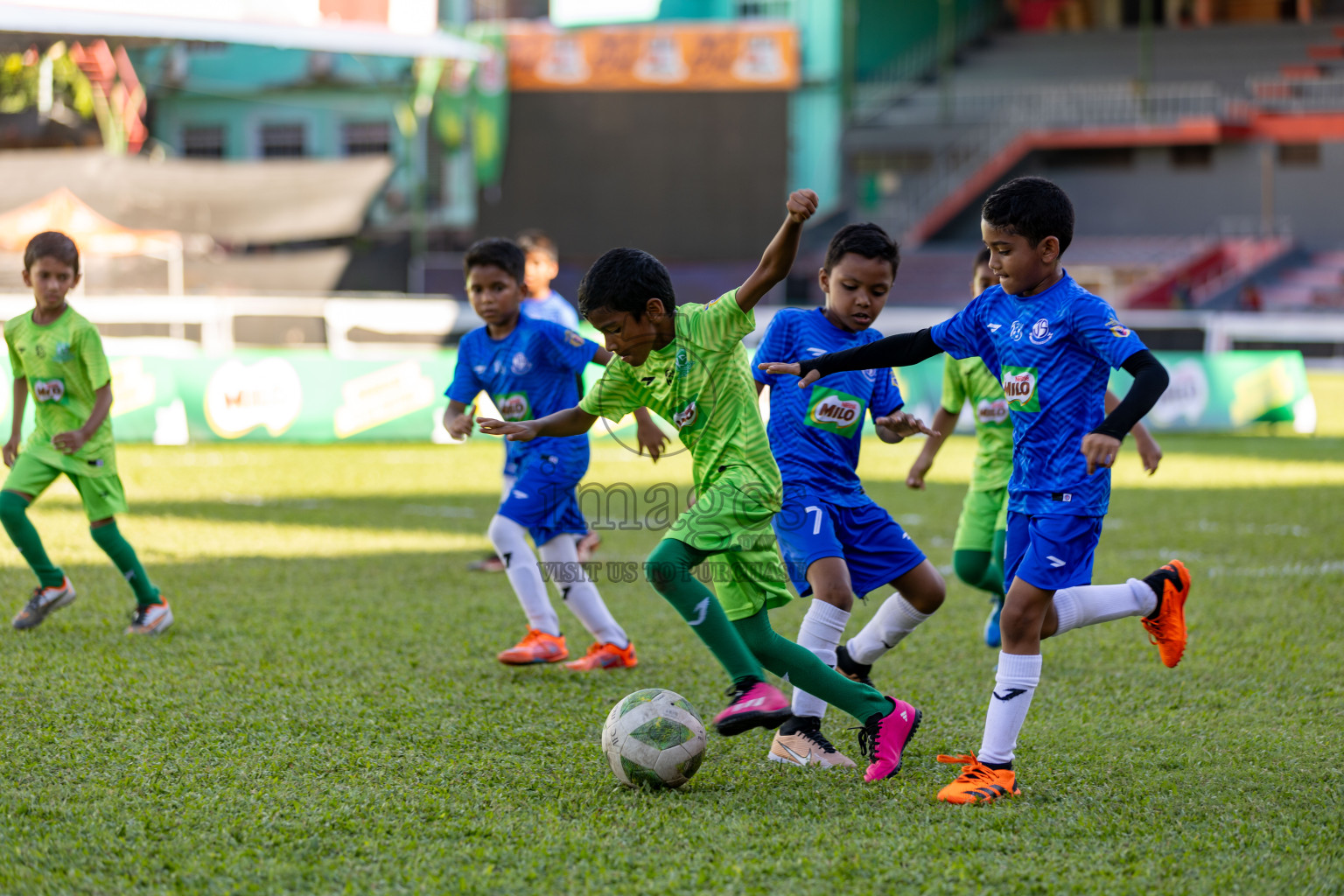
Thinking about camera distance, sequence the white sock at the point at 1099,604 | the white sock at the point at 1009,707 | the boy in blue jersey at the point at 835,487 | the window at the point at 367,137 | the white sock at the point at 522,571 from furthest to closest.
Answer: the window at the point at 367,137 < the white sock at the point at 522,571 < the boy in blue jersey at the point at 835,487 < the white sock at the point at 1099,604 < the white sock at the point at 1009,707

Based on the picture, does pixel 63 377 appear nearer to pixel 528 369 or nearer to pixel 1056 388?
pixel 528 369

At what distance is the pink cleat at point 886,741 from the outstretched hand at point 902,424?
99 cm

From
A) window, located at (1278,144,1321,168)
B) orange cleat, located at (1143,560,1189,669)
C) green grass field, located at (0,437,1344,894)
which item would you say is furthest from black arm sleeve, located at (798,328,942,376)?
window, located at (1278,144,1321,168)

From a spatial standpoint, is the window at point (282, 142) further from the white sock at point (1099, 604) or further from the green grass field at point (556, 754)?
the white sock at point (1099, 604)

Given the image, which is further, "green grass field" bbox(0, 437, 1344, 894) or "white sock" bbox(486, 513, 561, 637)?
"white sock" bbox(486, 513, 561, 637)

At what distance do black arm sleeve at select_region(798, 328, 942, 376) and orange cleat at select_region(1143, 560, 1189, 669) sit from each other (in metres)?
1.14

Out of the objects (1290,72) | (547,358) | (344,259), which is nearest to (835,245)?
(547,358)

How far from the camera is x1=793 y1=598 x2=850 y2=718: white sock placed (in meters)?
4.42

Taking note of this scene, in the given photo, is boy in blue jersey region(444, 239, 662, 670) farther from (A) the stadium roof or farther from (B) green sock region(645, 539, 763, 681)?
(A) the stadium roof

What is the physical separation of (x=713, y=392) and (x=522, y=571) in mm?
1917

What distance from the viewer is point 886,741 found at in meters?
4.04

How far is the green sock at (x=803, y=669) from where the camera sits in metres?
3.99

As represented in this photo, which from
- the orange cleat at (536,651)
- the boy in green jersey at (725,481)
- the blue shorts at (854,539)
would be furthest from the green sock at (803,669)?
the orange cleat at (536,651)

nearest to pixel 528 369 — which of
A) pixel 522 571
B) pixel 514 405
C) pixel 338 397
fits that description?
pixel 514 405
